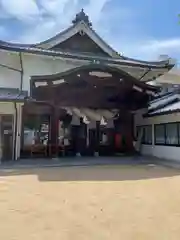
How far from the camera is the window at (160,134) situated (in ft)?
41.6

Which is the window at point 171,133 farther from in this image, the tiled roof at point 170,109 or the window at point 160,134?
the tiled roof at point 170,109

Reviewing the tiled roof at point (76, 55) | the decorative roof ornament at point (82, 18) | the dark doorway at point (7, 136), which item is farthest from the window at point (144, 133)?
the dark doorway at point (7, 136)

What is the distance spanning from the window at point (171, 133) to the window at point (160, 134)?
1.08 feet

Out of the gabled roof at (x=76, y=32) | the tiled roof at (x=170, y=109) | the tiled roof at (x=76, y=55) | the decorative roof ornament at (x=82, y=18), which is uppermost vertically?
the decorative roof ornament at (x=82, y=18)

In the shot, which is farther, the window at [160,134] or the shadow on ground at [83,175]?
the window at [160,134]

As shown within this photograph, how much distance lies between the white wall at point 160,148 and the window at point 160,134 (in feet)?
0.64

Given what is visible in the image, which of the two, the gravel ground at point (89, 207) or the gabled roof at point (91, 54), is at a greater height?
the gabled roof at point (91, 54)

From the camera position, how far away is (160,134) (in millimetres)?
12969

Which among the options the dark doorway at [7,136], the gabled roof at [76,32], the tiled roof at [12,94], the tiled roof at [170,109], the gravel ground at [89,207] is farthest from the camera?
the gabled roof at [76,32]

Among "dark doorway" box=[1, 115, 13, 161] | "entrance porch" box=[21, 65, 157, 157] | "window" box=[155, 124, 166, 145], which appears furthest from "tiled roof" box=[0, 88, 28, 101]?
"window" box=[155, 124, 166, 145]

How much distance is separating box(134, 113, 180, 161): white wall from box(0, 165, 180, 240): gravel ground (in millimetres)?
4071

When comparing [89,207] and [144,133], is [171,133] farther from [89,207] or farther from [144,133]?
[89,207]

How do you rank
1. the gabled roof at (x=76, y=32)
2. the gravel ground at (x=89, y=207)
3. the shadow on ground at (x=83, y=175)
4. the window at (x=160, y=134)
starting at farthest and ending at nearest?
the gabled roof at (x=76, y=32) < the window at (x=160, y=134) < the shadow on ground at (x=83, y=175) < the gravel ground at (x=89, y=207)

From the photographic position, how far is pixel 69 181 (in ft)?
23.1
